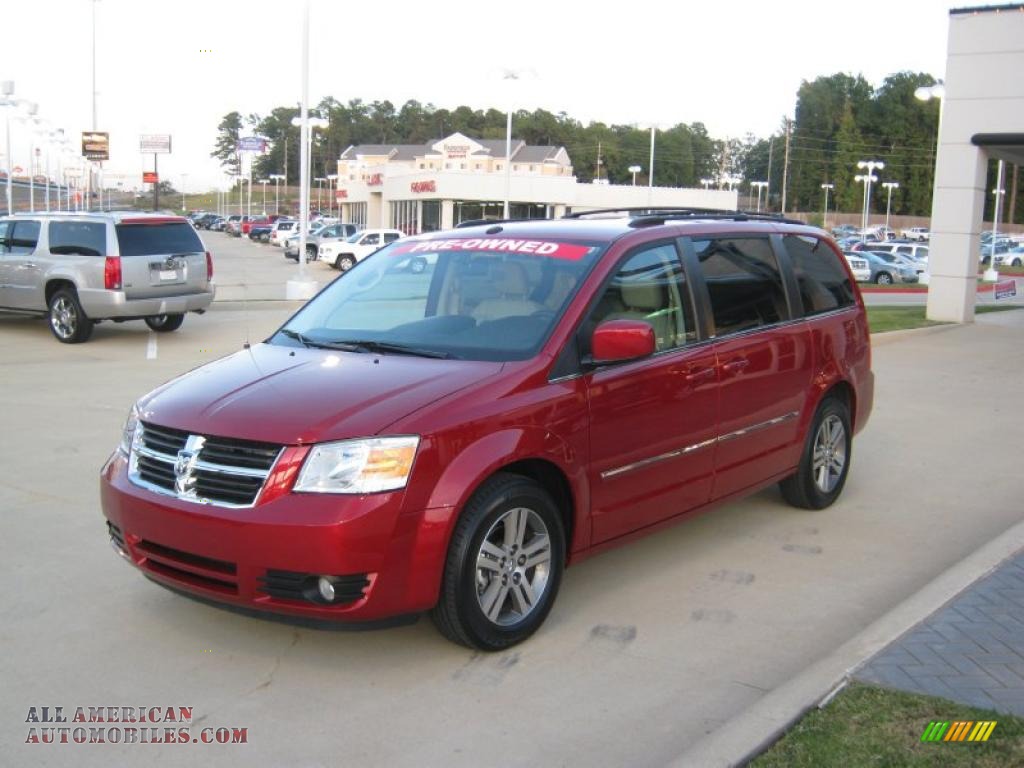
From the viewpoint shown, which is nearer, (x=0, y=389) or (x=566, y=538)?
(x=566, y=538)

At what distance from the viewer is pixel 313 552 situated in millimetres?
3986

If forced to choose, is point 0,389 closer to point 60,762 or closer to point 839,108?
point 60,762

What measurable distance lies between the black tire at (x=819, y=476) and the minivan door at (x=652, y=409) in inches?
51.7

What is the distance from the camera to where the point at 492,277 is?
17.6 feet

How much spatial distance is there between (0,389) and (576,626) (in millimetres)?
8350

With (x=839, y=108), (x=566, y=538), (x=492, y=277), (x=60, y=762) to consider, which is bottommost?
(x=60, y=762)

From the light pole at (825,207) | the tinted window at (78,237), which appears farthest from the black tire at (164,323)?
the light pole at (825,207)

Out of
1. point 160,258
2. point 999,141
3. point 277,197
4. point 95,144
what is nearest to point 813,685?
point 160,258

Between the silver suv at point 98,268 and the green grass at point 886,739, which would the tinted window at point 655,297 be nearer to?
the green grass at point 886,739

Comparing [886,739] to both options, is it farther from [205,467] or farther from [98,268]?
[98,268]

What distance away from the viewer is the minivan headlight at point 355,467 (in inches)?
160

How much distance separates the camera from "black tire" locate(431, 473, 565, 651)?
4.26m

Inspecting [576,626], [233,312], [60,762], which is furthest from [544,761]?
[233,312]

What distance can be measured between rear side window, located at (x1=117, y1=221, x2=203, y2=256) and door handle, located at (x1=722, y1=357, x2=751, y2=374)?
11.0 metres
